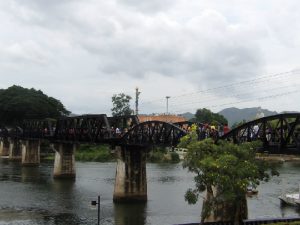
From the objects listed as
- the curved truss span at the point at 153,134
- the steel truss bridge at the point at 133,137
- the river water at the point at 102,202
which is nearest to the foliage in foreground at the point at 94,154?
the steel truss bridge at the point at 133,137

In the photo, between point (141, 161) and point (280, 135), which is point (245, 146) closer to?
point (280, 135)

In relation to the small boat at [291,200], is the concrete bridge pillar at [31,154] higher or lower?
higher

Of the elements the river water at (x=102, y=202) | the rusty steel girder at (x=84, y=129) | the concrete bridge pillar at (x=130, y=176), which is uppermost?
the rusty steel girder at (x=84, y=129)

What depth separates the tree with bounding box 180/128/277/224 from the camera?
3138 centimetres

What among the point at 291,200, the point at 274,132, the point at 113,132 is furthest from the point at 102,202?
the point at 274,132

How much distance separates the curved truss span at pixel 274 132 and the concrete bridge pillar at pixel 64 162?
2165 inches

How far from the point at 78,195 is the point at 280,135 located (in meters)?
38.4

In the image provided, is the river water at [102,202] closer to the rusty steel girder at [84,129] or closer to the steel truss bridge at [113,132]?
the steel truss bridge at [113,132]

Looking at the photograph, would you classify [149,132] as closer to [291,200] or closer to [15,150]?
[291,200]

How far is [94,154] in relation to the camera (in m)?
145

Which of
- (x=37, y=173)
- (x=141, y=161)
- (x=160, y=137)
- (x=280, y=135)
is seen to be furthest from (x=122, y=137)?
(x=37, y=173)

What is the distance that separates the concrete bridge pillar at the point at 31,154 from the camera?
405ft

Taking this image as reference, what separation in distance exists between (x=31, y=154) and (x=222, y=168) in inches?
3955

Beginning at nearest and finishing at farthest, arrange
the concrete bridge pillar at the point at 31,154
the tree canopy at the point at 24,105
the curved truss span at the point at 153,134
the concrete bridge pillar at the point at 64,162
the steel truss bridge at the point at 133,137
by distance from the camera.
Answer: the steel truss bridge at the point at 133,137 < the curved truss span at the point at 153,134 < the concrete bridge pillar at the point at 64,162 < the concrete bridge pillar at the point at 31,154 < the tree canopy at the point at 24,105
